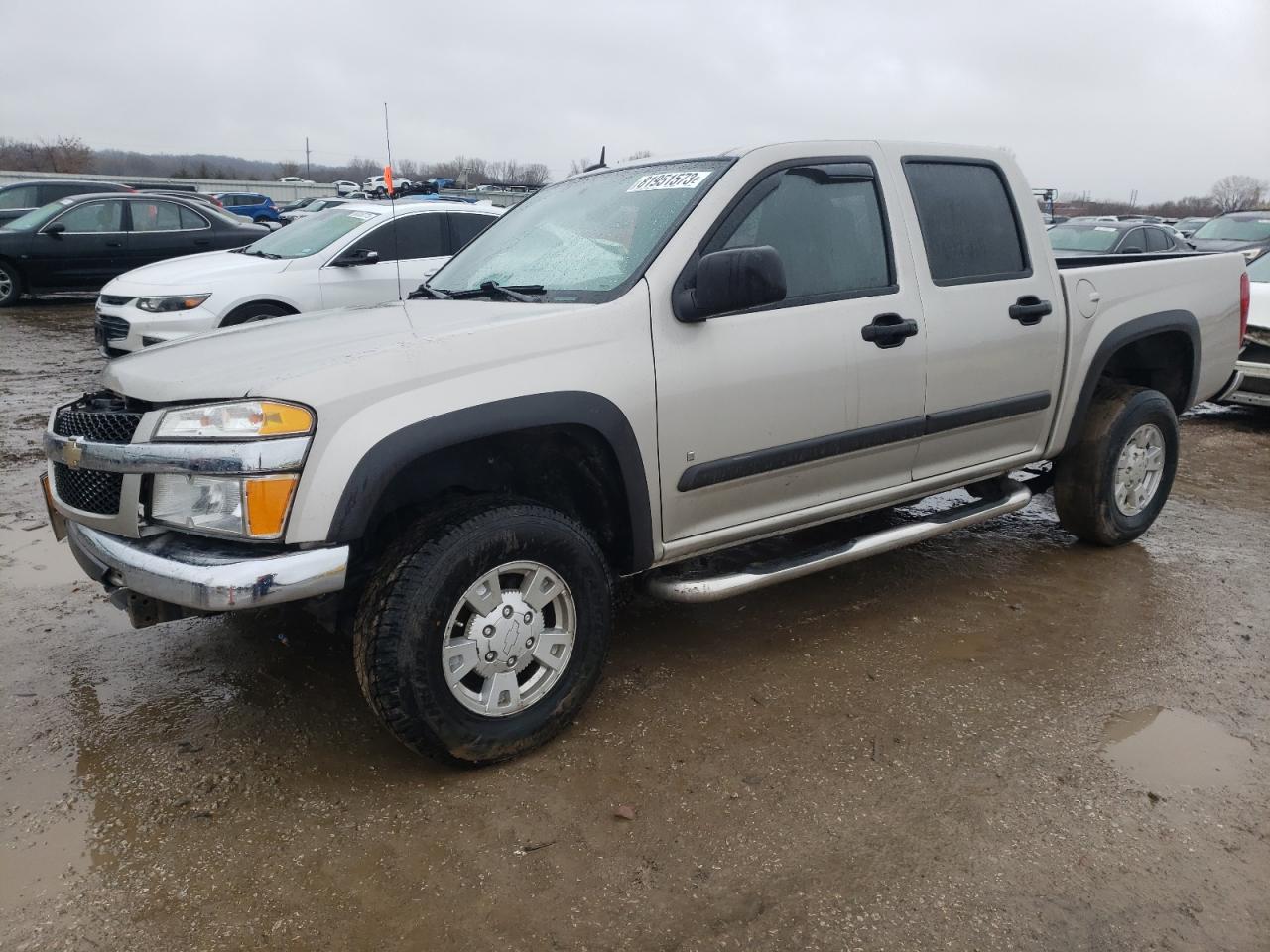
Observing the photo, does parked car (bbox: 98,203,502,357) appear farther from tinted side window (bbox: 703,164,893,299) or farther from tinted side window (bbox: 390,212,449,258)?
tinted side window (bbox: 703,164,893,299)

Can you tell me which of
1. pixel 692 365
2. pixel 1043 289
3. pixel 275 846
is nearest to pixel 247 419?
pixel 275 846

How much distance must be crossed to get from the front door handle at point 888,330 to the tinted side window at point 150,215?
11275mm

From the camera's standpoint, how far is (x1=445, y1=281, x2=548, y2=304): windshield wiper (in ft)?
10.4

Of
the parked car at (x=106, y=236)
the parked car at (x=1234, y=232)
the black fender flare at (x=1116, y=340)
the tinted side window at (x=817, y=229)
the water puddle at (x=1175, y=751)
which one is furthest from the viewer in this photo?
the parked car at (x=1234, y=232)

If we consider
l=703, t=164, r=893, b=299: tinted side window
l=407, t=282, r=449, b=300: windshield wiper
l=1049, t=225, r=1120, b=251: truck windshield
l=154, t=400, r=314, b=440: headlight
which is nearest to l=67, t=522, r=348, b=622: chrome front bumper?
l=154, t=400, r=314, b=440: headlight

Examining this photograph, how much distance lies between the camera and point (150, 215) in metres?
11.9

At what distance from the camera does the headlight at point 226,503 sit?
2.36 m

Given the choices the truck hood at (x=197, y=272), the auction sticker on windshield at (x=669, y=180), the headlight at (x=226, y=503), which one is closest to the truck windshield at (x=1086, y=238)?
the truck hood at (x=197, y=272)

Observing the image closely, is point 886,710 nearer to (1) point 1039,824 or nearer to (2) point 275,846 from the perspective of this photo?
(1) point 1039,824

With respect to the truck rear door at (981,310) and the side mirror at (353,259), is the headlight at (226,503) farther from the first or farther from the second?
the side mirror at (353,259)

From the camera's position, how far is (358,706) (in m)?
3.10

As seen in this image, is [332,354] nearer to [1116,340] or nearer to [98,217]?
[1116,340]

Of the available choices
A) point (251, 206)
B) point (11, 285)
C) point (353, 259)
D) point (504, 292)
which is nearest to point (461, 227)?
point (353, 259)

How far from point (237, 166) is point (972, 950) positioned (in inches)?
2815
